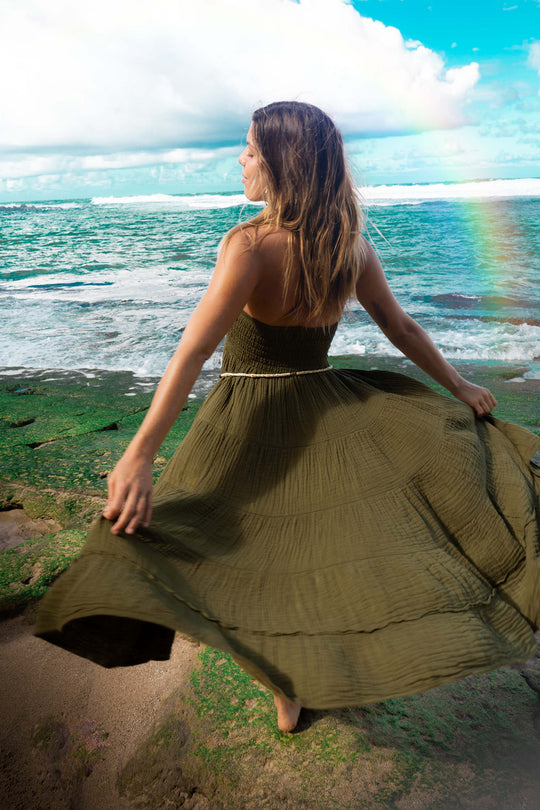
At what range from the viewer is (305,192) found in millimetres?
1723

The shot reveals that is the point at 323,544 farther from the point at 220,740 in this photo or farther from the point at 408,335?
the point at 408,335

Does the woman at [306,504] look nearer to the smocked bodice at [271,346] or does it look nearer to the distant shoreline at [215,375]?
the smocked bodice at [271,346]

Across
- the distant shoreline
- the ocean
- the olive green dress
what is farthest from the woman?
the distant shoreline

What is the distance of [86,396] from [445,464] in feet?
14.2

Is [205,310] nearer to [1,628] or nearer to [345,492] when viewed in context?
[345,492]

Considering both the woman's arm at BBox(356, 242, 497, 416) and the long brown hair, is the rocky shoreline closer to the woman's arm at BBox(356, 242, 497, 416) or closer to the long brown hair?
the woman's arm at BBox(356, 242, 497, 416)

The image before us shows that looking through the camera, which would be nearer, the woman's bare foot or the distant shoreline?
the woman's bare foot

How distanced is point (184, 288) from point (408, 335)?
12.6 meters

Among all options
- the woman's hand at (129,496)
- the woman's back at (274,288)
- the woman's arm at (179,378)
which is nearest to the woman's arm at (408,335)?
the woman's back at (274,288)

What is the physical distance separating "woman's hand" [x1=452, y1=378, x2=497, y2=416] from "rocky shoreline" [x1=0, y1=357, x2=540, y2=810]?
0.86 meters

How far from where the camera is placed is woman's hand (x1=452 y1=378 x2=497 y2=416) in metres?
2.05

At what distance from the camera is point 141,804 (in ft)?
5.06

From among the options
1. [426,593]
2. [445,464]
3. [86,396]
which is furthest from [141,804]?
[86,396]

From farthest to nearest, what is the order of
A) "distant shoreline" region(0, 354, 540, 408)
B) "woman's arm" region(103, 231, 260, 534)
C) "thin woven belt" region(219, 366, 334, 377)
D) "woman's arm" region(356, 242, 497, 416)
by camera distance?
1. "distant shoreline" region(0, 354, 540, 408)
2. "woman's arm" region(356, 242, 497, 416)
3. "thin woven belt" region(219, 366, 334, 377)
4. "woman's arm" region(103, 231, 260, 534)
